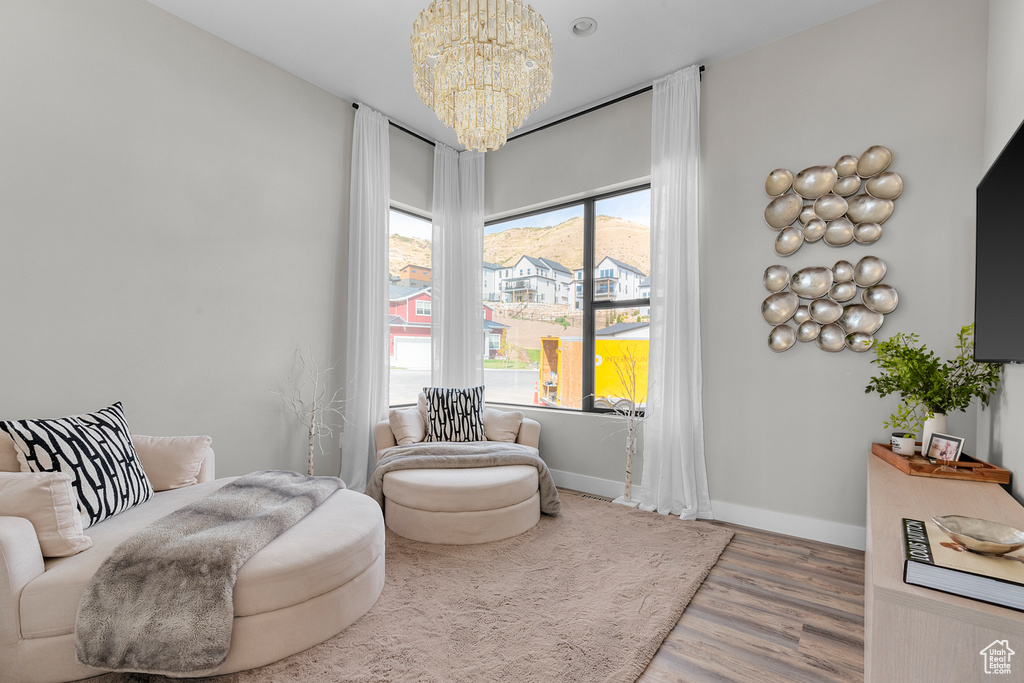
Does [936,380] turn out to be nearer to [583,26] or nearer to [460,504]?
[460,504]

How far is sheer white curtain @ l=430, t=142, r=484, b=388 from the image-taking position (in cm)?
438

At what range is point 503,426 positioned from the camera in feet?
11.8

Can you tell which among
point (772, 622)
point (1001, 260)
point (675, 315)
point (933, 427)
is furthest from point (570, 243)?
point (772, 622)

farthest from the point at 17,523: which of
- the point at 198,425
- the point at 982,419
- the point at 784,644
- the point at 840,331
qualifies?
the point at 982,419

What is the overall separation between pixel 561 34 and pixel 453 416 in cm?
264

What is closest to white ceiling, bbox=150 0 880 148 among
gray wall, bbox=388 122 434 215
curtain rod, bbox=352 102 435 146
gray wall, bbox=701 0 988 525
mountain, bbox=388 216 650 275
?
gray wall, bbox=701 0 988 525

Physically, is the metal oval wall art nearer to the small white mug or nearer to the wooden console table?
the small white mug

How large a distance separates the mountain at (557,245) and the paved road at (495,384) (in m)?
0.95

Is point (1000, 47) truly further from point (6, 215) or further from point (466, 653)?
point (6, 215)

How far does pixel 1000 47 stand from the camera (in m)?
2.15

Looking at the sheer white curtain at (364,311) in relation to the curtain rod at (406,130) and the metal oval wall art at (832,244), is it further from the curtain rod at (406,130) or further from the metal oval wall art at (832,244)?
the metal oval wall art at (832,244)

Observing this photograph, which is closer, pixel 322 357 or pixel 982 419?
pixel 982 419

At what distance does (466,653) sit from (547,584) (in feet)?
1.99

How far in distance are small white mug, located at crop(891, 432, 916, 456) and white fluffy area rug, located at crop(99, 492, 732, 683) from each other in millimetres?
993
